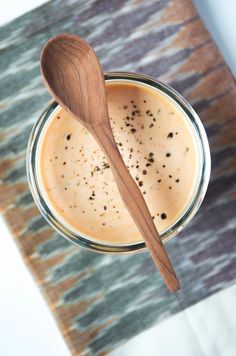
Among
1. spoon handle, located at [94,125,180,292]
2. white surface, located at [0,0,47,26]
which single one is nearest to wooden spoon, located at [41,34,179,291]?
spoon handle, located at [94,125,180,292]

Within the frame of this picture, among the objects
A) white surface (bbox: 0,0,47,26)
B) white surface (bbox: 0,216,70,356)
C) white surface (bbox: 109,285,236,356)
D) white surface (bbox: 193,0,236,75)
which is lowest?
white surface (bbox: 109,285,236,356)

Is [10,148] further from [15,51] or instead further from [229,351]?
[229,351]

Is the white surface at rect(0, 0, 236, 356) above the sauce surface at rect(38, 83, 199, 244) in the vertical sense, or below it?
below

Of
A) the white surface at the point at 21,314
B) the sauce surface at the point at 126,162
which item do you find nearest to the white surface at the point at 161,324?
the white surface at the point at 21,314

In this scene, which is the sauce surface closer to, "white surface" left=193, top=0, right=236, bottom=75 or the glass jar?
the glass jar

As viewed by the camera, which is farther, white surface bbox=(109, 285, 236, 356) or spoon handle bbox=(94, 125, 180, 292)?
white surface bbox=(109, 285, 236, 356)

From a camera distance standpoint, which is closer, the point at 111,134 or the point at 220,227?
the point at 111,134

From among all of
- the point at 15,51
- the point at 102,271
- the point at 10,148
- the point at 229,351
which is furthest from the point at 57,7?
the point at 229,351
